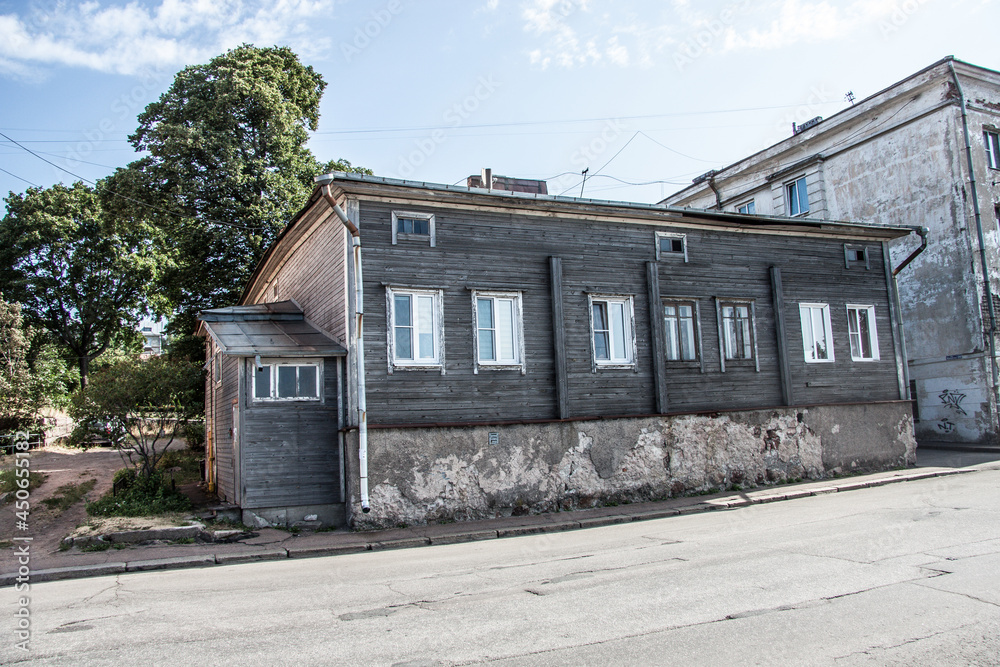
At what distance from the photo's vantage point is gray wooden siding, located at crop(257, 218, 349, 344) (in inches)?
540

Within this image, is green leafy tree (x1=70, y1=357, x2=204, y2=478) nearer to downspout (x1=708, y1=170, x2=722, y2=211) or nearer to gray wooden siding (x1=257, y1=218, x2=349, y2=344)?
gray wooden siding (x1=257, y1=218, x2=349, y2=344)

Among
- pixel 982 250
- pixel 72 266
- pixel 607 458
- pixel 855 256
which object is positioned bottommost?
pixel 607 458

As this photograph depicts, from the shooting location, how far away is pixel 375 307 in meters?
13.2

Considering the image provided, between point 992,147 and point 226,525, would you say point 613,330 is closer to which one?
point 226,525

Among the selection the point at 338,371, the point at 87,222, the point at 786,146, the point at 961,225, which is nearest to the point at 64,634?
the point at 338,371

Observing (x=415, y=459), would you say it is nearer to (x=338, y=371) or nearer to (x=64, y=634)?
(x=338, y=371)

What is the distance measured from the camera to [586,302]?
15398mm

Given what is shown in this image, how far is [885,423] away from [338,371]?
1478cm

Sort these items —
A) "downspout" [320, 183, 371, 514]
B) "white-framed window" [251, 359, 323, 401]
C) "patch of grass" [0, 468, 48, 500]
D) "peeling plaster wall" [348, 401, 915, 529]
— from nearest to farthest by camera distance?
1. "downspout" [320, 183, 371, 514]
2. "peeling plaster wall" [348, 401, 915, 529]
3. "white-framed window" [251, 359, 323, 401]
4. "patch of grass" [0, 468, 48, 500]

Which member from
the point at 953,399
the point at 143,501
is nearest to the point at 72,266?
the point at 143,501

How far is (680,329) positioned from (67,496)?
15390mm

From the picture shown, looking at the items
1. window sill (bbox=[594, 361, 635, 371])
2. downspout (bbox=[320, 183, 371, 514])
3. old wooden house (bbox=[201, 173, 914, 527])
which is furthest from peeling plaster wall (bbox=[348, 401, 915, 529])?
window sill (bbox=[594, 361, 635, 371])

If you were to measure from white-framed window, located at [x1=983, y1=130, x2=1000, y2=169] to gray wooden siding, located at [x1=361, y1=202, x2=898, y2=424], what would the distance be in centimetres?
746

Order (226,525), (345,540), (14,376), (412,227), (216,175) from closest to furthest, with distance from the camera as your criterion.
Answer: (345,540) → (226,525) → (412,227) → (216,175) → (14,376)
